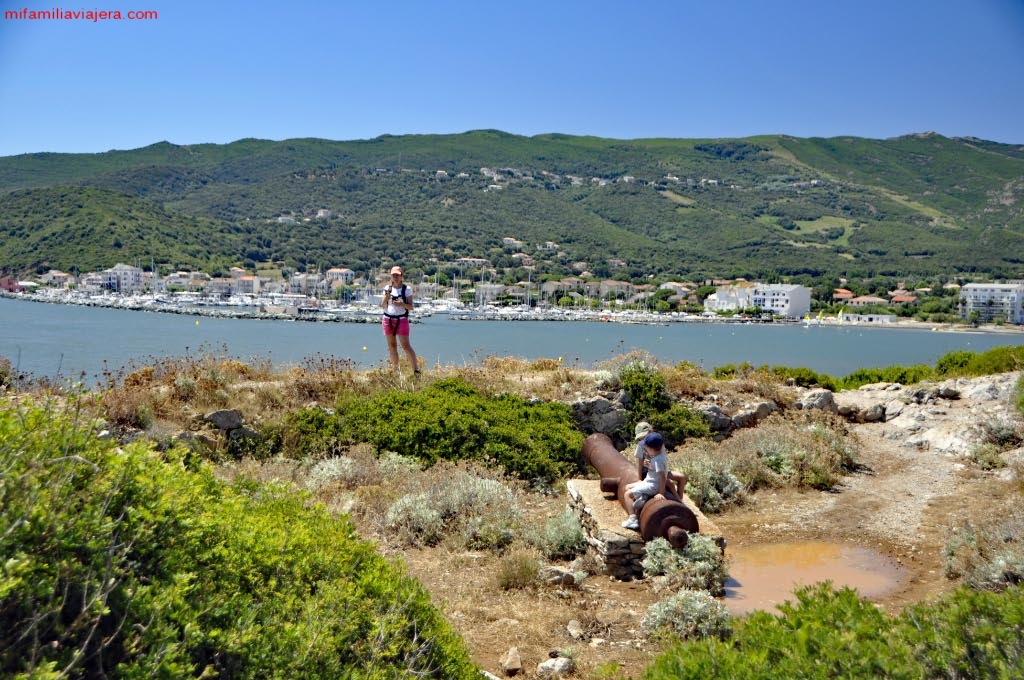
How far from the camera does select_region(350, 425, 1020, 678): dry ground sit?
4809 mm

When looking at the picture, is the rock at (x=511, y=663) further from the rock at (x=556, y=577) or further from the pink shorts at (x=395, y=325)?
the pink shorts at (x=395, y=325)

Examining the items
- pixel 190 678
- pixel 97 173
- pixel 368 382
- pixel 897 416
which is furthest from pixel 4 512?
pixel 97 173

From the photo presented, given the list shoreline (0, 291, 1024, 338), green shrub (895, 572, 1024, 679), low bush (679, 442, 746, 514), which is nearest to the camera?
green shrub (895, 572, 1024, 679)

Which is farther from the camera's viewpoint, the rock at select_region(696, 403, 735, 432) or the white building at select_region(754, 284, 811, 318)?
the white building at select_region(754, 284, 811, 318)

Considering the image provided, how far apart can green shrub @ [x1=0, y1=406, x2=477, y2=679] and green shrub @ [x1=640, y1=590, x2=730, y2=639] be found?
192 cm

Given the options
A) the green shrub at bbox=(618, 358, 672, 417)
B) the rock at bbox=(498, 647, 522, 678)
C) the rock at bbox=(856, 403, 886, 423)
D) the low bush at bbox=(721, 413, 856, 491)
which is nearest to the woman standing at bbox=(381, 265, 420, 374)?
the green shrub at bbox=(618, 358, 672, 417)

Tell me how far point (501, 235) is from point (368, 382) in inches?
5397

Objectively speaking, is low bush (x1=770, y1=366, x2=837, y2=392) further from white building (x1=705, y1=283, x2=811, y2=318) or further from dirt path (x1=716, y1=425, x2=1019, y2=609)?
white building (x1=705, y1=283, x2=811, y2=318)

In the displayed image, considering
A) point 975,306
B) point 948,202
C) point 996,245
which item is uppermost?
point 948,202

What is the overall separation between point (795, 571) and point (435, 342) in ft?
128

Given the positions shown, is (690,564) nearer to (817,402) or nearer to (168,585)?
(168,585)

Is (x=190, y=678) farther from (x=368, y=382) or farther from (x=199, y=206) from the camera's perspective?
(x=199, y=206)

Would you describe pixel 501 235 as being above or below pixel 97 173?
below

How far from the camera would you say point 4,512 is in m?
2.11
